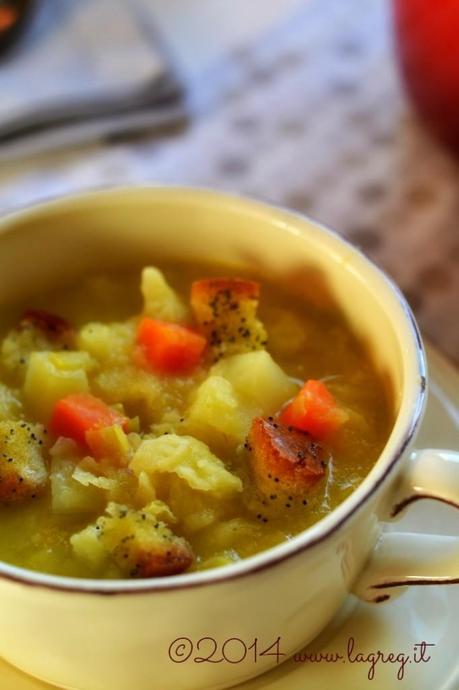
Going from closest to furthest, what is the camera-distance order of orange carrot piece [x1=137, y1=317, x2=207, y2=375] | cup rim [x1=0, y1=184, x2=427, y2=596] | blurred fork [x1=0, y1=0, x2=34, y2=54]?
cup rim [x1=0, y1=184, x2=427, y2=596], orange carrot piece [x1=137, y1=317, x2=207, y2=375], blurred fork [x1=0, y1=0, x2=34, y2=54]

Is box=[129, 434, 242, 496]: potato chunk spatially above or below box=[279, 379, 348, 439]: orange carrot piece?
below

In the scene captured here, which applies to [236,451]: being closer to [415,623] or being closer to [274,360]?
[274,360]

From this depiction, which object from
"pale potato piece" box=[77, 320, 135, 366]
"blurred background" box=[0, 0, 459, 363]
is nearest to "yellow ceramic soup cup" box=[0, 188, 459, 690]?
"pale potato piece" box=[77, 320, 135, 366]

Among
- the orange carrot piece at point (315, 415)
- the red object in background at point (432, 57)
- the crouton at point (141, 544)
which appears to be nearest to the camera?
the crouton at point (141, 544)

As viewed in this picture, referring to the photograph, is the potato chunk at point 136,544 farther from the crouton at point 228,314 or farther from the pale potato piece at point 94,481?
the crouton at point 228,314

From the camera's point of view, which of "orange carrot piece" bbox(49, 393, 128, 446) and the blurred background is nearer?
"orange carrot piece" bbox(49, 393, 128, 446)

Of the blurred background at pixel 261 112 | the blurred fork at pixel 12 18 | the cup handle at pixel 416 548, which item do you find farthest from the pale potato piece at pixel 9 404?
the blurred fork at pixel 12 18

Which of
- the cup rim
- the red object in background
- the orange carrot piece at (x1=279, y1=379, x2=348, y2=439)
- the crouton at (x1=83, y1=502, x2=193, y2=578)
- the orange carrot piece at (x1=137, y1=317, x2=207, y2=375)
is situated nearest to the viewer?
the cup rim

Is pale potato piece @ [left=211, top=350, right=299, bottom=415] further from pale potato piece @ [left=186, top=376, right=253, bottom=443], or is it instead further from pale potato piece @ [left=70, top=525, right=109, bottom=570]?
pale potato piece @ [left=70, top=525, right=109, bottom=570]
